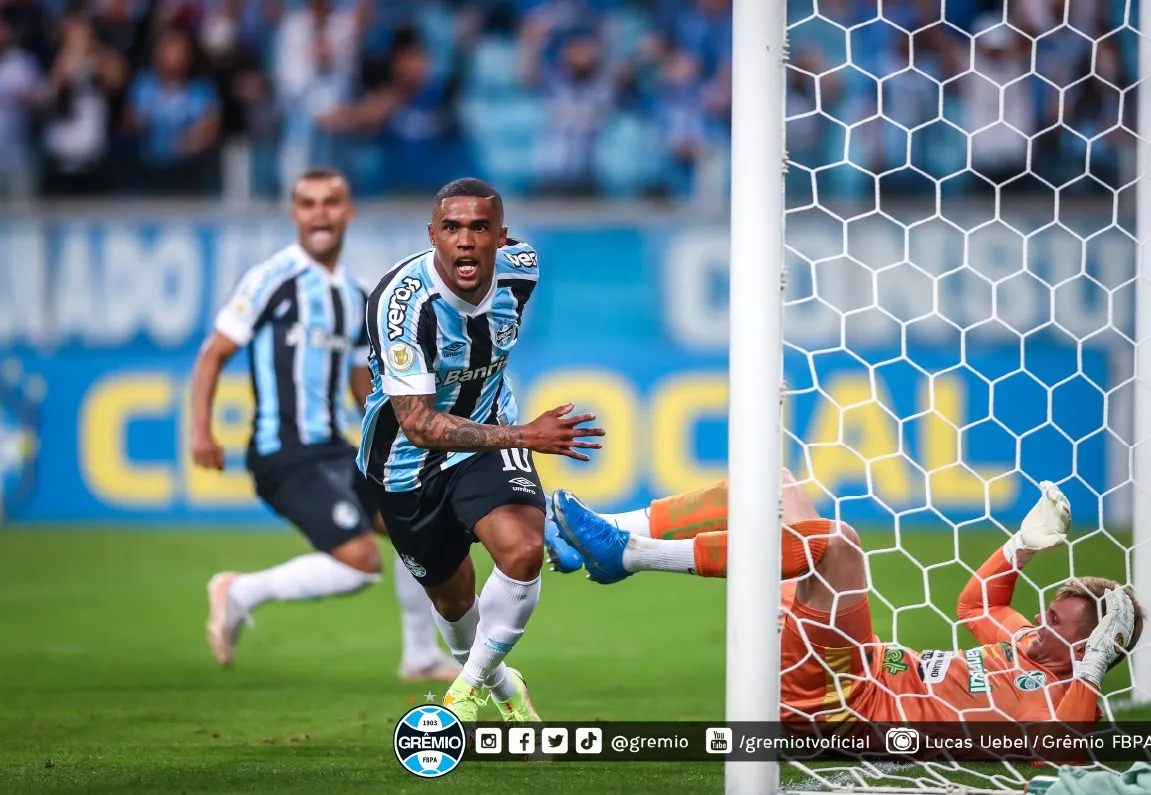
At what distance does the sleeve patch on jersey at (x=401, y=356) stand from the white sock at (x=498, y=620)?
2.25 ft

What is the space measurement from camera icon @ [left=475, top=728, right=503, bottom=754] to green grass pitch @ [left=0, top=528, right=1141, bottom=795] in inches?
2.9

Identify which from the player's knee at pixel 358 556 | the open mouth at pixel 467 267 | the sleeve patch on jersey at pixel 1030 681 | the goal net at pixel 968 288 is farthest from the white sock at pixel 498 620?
the goal net at pixel 968 288

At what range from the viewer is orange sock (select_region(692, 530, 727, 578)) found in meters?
4.42

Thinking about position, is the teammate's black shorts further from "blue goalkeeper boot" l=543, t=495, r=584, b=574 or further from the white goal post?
the white goal post

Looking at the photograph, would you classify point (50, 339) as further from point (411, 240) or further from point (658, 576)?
point (658, 576)

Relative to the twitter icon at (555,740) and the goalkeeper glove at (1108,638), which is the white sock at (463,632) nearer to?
the twitter icon at (555,740)

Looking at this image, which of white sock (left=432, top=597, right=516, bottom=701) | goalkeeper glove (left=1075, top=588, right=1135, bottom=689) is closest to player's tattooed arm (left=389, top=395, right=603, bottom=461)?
white sock (left=432, top=597, right=516, bottom=701)

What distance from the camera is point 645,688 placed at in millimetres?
5996

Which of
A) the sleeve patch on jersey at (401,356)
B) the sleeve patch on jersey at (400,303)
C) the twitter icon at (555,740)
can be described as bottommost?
the twitter icon at (555,740)

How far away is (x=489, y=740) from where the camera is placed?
441cm

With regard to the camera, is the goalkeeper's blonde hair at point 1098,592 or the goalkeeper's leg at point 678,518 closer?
the goalkeeper's blonde hair at point 1098,592

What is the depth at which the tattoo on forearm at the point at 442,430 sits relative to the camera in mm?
4250

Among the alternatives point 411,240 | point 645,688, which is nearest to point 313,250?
point 645,688

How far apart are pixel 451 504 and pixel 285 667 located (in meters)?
2.33
